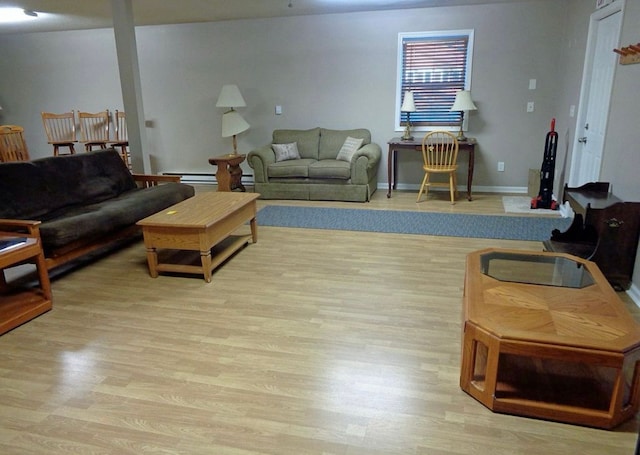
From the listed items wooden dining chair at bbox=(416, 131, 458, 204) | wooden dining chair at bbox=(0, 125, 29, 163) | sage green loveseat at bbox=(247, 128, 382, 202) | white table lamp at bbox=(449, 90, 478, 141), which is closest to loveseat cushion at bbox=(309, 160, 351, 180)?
sage green loveseat at bbox=(247, 128, 382, 202)

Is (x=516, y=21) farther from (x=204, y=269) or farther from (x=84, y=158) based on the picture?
(x=84, y=158)

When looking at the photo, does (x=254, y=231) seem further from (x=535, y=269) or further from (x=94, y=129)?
(x=94, y=129)

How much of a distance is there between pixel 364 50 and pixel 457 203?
8.03ft

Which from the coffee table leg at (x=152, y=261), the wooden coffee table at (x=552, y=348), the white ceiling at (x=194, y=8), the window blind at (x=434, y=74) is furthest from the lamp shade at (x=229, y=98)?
the wooden coffee table at (x=552, y=348)

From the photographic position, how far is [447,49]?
5688 mm

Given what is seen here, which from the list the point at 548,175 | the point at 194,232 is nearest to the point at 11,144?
the point at 194,232

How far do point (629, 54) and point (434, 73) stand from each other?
285cm

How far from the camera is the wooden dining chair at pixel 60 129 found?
714 centimetres

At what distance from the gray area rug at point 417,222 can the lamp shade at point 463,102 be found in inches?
56.9

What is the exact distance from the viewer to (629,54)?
3160 mm

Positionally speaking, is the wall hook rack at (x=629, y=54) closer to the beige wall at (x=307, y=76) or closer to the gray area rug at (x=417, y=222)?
the beige wall at (x=307, y=76)

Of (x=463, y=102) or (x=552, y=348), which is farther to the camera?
(x=463, y=102)

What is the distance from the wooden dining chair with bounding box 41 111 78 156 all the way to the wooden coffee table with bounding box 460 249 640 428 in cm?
719

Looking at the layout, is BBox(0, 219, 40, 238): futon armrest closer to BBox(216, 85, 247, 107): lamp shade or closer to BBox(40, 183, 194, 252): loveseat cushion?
BBox(40, 183, 194, 252): loveseat cushion
